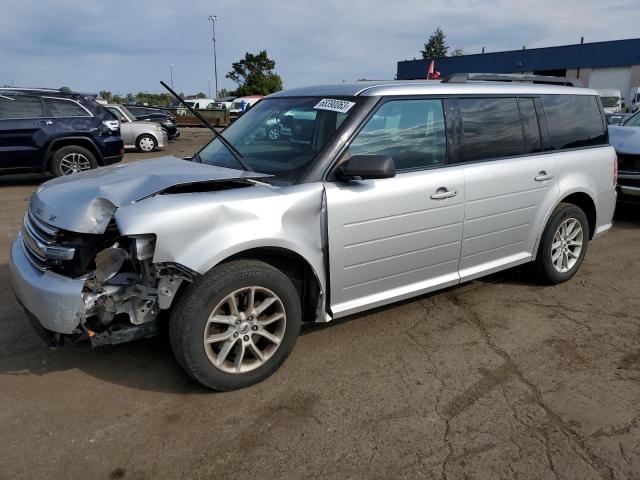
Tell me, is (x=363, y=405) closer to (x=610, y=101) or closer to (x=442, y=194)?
(x=442, y=194)

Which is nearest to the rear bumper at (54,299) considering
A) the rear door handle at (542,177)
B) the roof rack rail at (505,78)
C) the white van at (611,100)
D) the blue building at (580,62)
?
the roof rack rail at (505,78)

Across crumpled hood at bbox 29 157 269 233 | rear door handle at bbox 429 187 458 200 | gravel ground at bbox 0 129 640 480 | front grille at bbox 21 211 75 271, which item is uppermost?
crumpled hood at bbox 29 157 269 233

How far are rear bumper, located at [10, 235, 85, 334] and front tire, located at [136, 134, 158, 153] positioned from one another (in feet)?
49.0

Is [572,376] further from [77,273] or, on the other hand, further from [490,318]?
[77,273]

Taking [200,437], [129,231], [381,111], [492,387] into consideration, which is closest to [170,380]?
[200,437]

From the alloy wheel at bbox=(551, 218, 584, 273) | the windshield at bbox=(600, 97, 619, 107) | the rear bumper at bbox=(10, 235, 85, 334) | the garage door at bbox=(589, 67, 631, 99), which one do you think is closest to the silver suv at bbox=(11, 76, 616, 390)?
the rear bumper at bbox=(10, 235, 85, 334)

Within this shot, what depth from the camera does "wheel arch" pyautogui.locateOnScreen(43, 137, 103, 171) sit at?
987cm

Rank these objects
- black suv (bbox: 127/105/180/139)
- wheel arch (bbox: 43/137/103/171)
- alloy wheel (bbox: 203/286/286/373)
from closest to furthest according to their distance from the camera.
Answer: alloy wheel (bbox: 203/286/286/373), wheel arch (bbox: 43/137/103/171), black suv (bbox: 127/105/180/139)

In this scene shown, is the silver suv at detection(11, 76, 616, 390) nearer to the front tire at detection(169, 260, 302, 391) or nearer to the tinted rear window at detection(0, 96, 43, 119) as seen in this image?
the front tire at detection(169, 260, 302, 391)

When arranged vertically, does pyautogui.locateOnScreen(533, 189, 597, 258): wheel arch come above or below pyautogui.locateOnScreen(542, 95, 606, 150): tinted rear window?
below

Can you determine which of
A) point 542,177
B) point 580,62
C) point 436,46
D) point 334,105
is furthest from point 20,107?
point 436,46

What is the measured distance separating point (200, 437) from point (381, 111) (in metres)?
2.32

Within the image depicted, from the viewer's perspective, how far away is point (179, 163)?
150 inches

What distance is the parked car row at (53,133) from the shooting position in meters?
9.59
